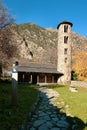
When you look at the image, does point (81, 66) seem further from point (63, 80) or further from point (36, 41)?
point (36, 41)

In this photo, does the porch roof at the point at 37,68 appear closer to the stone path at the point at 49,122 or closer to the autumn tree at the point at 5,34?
the autumn tree at the point at 5,34

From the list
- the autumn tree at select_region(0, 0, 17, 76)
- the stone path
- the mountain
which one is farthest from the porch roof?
the mountain

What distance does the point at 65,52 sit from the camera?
4916cm

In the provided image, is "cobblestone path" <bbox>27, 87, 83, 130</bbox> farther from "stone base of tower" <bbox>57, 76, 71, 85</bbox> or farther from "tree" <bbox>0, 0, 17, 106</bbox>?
"stone base of tower" <bbox>57, 76, 71, 85</bbox>

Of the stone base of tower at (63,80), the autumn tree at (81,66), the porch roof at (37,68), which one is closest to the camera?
the autumn tree at (81,66)

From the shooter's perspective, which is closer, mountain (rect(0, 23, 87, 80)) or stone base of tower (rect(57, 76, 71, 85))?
stone base of tower (rect(57, 76, 71, 85))

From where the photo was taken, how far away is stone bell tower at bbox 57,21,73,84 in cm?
4872

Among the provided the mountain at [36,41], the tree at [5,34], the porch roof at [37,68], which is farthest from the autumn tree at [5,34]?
the mountain at [36,41]

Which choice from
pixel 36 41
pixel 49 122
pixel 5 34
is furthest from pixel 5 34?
pixel 36 41

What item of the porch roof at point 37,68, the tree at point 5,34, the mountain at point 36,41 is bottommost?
the porch roof at point 37,68

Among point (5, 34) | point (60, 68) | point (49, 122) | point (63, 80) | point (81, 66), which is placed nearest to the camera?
point (49, 122)

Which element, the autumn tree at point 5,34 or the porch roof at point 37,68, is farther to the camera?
the porch roof at point 37,68

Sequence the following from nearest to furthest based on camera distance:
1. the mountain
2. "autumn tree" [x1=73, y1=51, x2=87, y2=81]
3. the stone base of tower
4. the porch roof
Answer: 1. "autumn tree" [x1=73, y1=51, x2=87, y2=81]
2. the porch roof
3. the stone base of tower
4. the mountain

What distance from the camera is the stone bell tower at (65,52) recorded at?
160 ft
